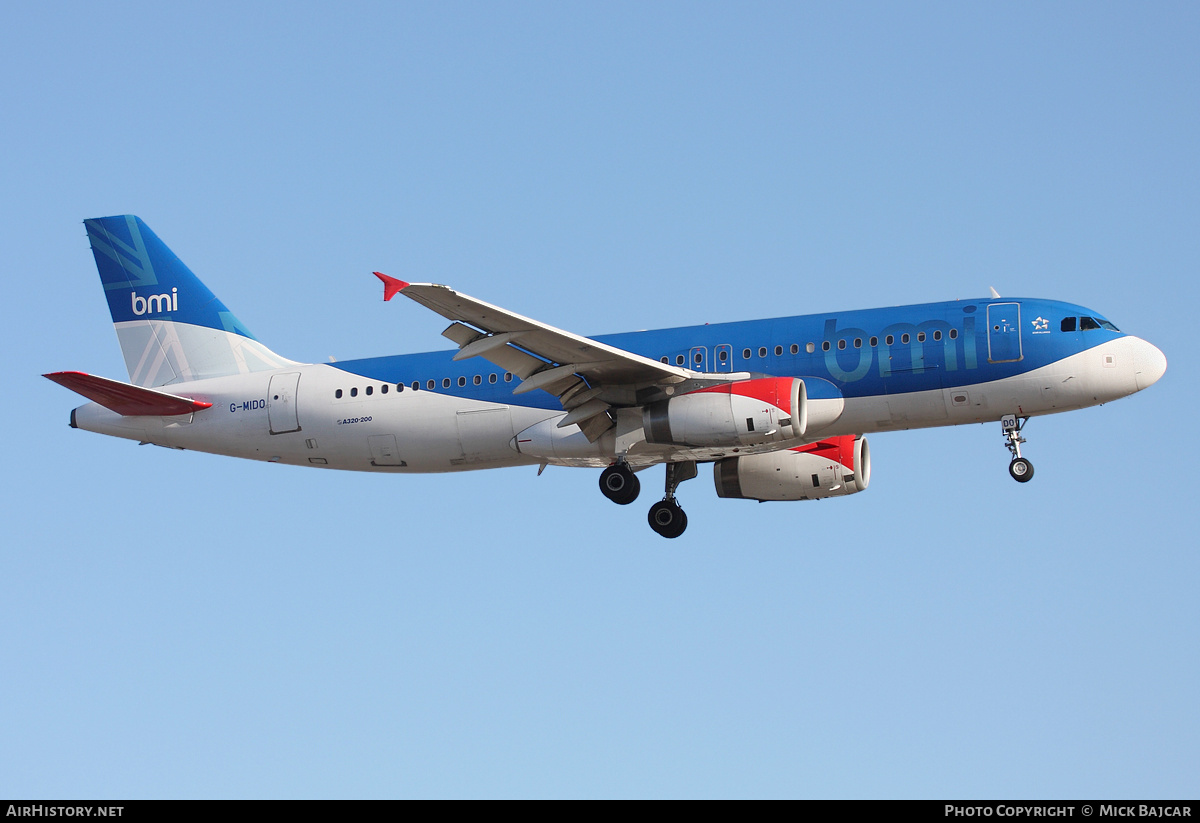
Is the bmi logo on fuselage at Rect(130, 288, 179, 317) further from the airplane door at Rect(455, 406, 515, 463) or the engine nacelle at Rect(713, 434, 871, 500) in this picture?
the engine nacelle at Rect(713, 434, 871, 500)

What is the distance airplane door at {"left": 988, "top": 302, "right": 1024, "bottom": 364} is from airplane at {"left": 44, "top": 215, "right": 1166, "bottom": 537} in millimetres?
32

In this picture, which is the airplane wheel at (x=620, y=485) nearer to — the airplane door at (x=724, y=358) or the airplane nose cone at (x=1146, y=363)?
the airplane door at (x=724, y=358)

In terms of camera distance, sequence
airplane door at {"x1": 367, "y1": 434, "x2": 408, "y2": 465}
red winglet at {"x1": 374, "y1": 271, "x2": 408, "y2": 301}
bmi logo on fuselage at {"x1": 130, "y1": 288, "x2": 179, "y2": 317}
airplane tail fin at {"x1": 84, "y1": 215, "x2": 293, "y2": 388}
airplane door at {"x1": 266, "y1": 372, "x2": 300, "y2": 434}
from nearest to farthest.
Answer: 1. red winglet at {"x1": 374, "y1": 271, "x2": 408, "y2": 301}
2. airplane door at {"x1": 367, "y1": 434, "x2": 408, "y2": 465}
3. airplane door at {"x1": 266, "y1": 372, "x2": 300, "y2": 434}
4. airplane tail fin at {"x1": 84, "y1": 215, "x2": 293, "y2": 388}
5. bmi logo on fuselage at {"x1": 130, "y1": 288, "x2": 179, "y2": 317}

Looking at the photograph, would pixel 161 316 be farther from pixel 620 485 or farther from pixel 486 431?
pixel 620 485

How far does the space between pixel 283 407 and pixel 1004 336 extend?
1817 cm

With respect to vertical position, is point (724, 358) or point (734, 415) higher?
point (724, 358)

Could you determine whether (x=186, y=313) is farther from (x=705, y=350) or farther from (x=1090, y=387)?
(x=1090, y=387)

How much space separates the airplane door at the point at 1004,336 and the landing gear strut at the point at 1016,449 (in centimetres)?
157

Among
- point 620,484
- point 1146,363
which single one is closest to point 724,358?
point 620,484

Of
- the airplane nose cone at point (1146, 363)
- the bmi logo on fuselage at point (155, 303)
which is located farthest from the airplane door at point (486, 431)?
the airplane nose cone at point (1146, 363)

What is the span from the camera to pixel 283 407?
3609 centimetres

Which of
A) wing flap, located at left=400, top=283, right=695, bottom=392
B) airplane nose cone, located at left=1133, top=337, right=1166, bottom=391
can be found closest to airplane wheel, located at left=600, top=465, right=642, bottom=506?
wing flap, located at left=400, top=283, right=695, bottom=392

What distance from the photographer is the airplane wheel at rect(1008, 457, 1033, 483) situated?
32.1 meters

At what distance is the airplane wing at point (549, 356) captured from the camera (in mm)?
28594
